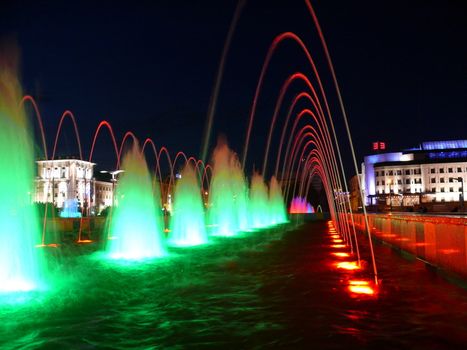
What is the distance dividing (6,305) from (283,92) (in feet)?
81.4

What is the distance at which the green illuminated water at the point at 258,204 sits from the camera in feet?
179

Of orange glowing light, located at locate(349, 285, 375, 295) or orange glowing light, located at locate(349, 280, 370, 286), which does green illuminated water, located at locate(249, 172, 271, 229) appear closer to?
orange glowing light, located at locate(349, 280, 370, 286)

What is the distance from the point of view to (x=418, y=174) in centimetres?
14062

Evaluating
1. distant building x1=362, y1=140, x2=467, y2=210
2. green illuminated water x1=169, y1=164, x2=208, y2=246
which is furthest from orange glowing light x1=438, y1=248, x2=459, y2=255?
distant building x1=362, y1=140, x2=467, y2=210

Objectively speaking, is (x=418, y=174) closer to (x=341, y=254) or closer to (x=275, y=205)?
(x=275, y=205)

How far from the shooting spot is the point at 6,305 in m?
9.95

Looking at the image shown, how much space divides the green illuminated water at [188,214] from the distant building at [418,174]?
104848 mm

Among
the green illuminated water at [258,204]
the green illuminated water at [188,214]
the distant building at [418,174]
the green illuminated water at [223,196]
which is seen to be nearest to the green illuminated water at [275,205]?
the green illuminated water at [258,204]

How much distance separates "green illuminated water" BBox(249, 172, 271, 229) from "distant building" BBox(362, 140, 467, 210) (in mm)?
77817

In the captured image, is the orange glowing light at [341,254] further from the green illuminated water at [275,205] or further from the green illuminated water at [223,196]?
the green illuminated water at [275,205]

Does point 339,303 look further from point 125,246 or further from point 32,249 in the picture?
point 125,246

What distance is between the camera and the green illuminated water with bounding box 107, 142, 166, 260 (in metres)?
21.0

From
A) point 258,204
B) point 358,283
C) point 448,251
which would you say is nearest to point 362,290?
point 358,283

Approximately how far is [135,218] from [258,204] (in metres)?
36.2
